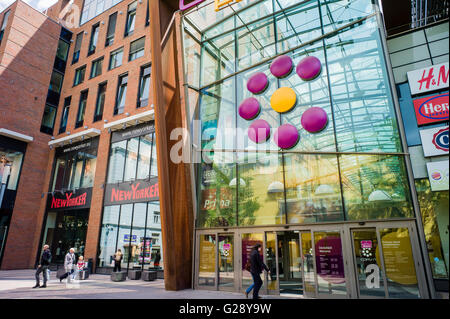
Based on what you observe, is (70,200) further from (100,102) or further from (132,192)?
(100,102)

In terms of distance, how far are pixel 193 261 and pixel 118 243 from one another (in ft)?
23.4

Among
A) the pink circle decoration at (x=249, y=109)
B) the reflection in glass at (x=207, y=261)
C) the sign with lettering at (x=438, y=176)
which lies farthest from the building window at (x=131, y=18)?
the sign with lettering at (x=438, y=176)

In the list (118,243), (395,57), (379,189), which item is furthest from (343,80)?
(118,243)

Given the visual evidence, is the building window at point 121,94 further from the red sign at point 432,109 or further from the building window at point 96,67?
the red sign at point 432,109

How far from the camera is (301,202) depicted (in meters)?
9.74

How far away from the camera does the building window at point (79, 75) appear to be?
78.1 ft

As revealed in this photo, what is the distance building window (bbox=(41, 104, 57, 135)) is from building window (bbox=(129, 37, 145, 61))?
346 inches

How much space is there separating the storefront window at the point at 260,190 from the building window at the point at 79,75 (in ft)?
61.7

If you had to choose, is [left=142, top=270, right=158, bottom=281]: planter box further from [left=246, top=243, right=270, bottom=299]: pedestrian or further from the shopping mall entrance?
[left=246, top=243, right=270, bottom=299]: pedestrian

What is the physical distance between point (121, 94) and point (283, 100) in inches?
526

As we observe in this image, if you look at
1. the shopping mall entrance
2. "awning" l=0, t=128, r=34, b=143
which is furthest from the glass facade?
"awning" l=0, t=128, r=34, b=143
